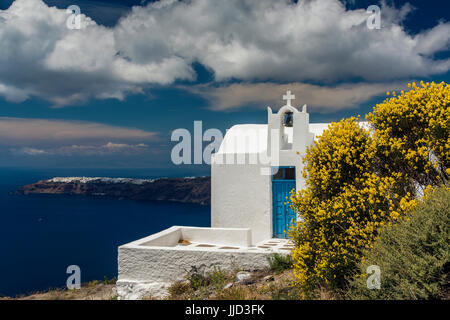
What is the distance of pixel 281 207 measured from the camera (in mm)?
12055

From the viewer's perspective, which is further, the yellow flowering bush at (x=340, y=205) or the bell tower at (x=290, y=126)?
the bell tower at (x=290, y=126)

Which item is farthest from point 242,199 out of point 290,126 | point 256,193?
point 290,126

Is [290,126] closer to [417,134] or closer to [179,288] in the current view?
[417,134]

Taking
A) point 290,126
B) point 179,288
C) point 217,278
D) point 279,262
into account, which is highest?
point 290,126

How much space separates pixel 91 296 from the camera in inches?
436

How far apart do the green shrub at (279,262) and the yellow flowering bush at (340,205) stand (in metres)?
1.38

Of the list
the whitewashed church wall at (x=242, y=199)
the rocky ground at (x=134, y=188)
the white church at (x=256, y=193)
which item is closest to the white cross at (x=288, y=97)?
the white church at (x=256, y=193)

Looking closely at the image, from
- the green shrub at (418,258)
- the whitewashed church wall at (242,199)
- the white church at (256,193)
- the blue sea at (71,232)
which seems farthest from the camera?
the blue sea at (71,232)

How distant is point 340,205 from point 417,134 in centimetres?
239

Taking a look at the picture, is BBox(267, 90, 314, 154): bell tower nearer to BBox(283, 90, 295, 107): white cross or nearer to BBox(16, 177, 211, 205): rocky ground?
BBox(283, 90, 295, 107): white cross

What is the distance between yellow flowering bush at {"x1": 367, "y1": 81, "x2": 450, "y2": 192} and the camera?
6.67 metres

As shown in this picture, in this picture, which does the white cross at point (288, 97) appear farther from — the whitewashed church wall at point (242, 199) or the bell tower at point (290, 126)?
the whitewashed church wall at point (242, 199)

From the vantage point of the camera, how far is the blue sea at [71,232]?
36.0 meters
